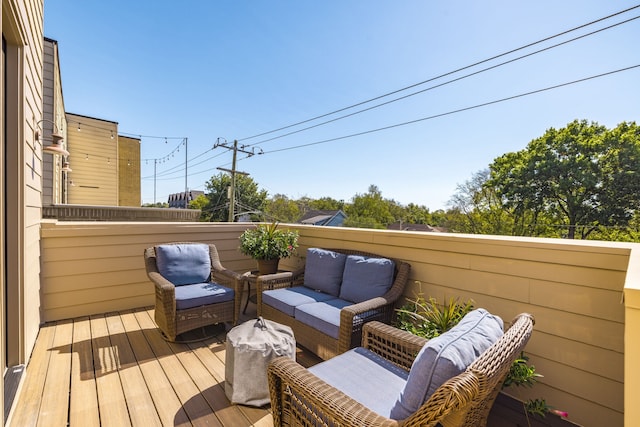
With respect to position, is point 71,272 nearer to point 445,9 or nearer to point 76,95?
point 445,9

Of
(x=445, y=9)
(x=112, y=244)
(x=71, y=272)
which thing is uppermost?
(x=445, y=9)

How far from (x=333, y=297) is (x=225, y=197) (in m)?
30.6

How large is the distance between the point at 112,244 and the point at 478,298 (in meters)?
3.98

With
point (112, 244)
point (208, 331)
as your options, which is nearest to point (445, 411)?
point (208, 331)

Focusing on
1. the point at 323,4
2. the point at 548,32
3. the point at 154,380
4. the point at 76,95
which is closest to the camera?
the point at 154,380

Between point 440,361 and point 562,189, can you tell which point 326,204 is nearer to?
point 562,189

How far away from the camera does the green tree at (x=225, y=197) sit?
3070cm

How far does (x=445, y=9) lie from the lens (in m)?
6.03

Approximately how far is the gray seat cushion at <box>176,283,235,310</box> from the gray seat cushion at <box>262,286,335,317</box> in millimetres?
415

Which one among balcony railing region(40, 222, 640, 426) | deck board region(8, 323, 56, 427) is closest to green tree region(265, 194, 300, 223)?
balcony railing region(40, 222, 640, 426)

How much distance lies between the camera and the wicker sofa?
2.31 meters

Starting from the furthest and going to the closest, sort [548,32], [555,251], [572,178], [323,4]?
1. [572,178]
2. [548,32]
3. [323,4]
4. [555,251]

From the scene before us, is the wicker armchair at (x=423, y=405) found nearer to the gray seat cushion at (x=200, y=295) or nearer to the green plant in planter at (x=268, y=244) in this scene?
the gray seat cushion at (x=200, y=295)

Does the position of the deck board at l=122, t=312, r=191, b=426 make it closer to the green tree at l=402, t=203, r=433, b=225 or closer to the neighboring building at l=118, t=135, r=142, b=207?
the neighboring building at l=118, t=135, r=142, b=207
